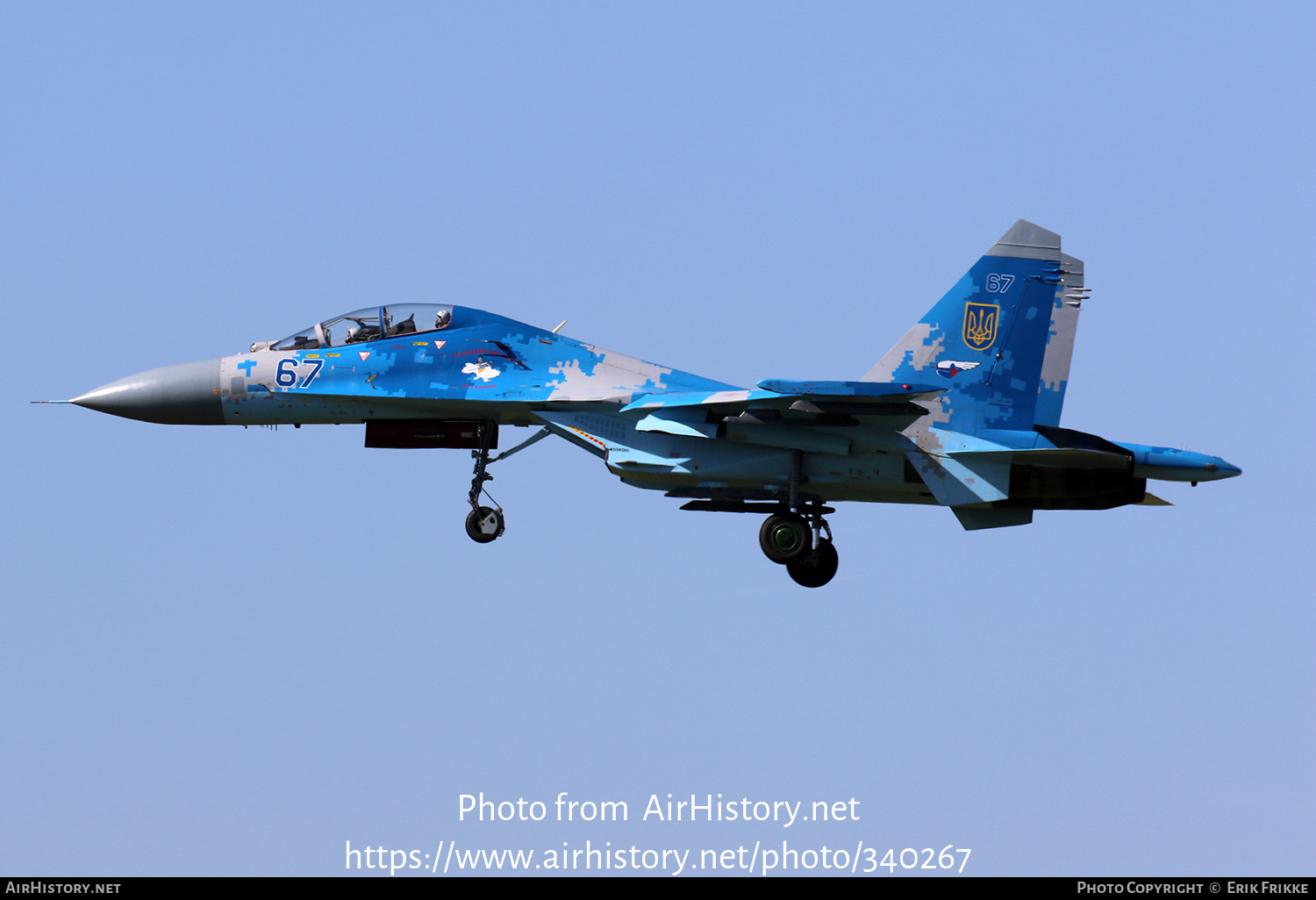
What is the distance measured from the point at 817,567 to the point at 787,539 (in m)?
0.59

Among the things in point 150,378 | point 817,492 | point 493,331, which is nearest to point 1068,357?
point 817,492

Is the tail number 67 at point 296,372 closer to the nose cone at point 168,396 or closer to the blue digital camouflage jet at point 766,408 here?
the blue digital camouflage jet at point 766,408

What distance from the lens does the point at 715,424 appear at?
20.6 metres

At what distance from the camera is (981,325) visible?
20625 millimetres

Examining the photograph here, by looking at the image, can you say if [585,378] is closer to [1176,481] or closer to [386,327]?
[386,327]

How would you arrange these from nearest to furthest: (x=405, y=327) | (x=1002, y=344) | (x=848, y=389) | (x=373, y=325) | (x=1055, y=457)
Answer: (x=848, y=389)
(x=1055, y=457)
(x=1002, y=344)
(x=405, y=327)
(x=373, y=325)

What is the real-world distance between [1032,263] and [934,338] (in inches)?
60.4

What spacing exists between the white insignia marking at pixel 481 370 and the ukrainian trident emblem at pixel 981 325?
603 cm

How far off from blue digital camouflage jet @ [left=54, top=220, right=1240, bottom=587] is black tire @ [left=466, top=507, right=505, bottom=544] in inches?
0.9

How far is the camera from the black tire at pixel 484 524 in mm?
21906

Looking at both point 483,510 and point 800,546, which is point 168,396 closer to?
point 483,510

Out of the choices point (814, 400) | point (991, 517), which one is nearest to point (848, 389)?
point (814, 400)

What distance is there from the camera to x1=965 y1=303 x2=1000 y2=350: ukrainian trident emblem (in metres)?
20.6

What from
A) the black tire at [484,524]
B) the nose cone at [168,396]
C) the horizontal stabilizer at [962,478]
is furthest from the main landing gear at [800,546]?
the nose cone at [168,396]
